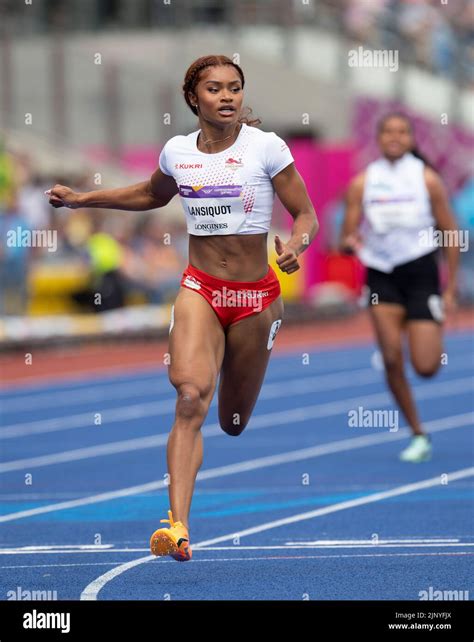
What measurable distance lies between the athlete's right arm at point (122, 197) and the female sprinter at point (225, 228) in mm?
231

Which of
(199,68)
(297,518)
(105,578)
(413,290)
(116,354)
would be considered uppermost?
(116,354)

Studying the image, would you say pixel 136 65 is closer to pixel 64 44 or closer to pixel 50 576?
pixel 64 44

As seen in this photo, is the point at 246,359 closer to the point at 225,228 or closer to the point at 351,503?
the point at 225,228

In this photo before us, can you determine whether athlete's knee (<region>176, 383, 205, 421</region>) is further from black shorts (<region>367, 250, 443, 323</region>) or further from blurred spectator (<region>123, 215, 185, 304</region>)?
blurred spectator (<region>123, 215, 185, 304</region>)

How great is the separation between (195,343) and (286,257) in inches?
26.3

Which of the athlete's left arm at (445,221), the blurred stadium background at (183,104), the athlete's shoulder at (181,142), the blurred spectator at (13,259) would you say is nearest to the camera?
the athlete's shoulder at (181,142)

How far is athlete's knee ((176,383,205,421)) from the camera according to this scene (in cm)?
751

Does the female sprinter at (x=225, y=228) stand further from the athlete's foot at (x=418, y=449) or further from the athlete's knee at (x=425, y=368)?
the athlete's foot at (x=418, y=449)

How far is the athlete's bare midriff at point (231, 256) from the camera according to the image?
7914 mm

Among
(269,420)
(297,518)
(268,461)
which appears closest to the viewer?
(297,518)

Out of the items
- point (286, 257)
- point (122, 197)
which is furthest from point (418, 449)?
point (286, 257)

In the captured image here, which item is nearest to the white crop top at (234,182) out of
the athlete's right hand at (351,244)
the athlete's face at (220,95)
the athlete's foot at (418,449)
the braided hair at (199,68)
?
the athlete's face at (220,95)

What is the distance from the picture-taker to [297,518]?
991cm
